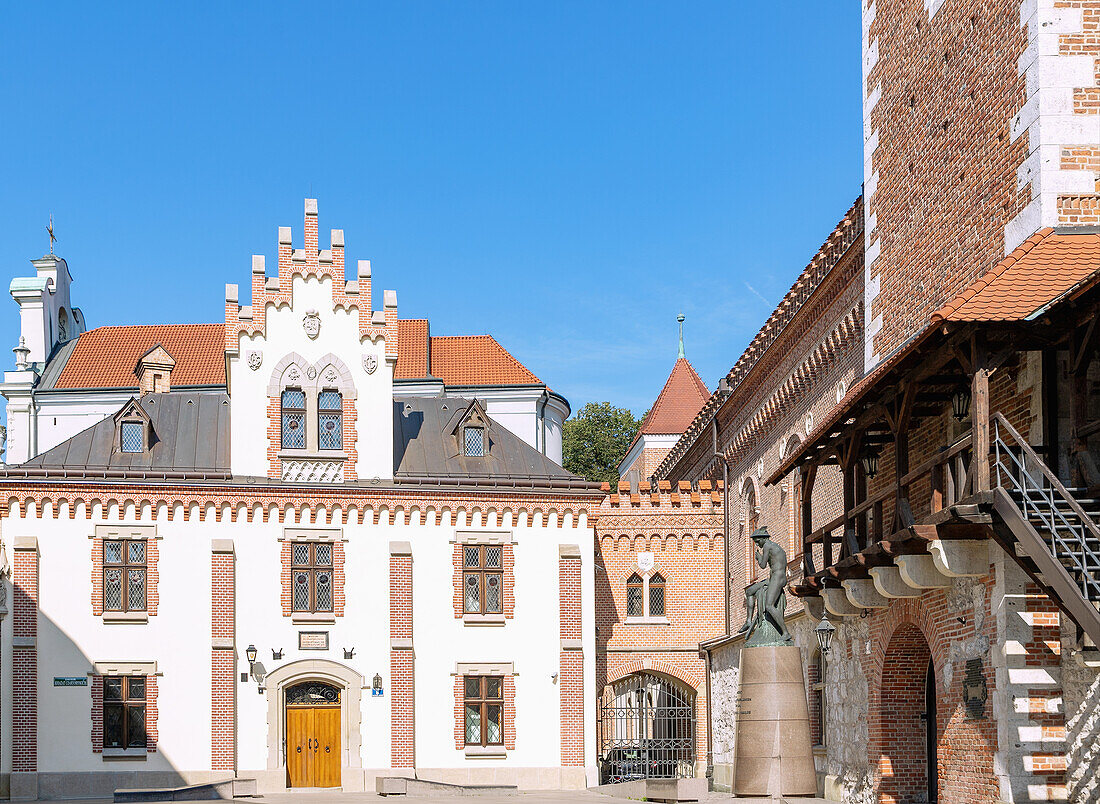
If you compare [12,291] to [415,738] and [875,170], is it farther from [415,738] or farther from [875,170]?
[875,170]

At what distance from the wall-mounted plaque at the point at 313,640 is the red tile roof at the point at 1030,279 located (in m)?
22.0

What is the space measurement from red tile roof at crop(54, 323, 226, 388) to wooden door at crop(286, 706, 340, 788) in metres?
21.4

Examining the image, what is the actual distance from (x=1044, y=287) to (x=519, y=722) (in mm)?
22585

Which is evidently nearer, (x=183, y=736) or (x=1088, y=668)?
(x=1088, y=668)

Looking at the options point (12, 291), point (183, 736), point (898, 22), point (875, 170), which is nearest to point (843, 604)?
point (875, 170)

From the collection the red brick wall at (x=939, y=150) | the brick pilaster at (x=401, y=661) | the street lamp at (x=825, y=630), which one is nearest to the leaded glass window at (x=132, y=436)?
the brick pilaster at (x=401, y=661)

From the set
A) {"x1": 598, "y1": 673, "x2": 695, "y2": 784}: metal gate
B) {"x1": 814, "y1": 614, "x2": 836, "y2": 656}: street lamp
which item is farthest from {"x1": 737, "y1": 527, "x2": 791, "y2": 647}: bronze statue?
{"x1": 598, "y1": 673, "x2": 695, "y2": 784}: metal gate

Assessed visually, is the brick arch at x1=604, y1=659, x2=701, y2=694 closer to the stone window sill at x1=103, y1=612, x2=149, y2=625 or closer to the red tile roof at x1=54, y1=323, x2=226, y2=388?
the stone window sill at x1=103, y1=612, x2=149, y2=625

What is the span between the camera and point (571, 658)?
112ft

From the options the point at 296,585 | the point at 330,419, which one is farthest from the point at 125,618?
the point at 330,419

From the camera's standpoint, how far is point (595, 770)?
3406 cm

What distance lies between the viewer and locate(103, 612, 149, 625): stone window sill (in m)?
32.6

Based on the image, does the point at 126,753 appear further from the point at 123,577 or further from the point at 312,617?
the point at 312,617

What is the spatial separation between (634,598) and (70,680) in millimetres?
14560
